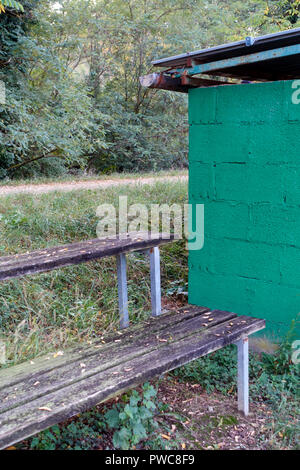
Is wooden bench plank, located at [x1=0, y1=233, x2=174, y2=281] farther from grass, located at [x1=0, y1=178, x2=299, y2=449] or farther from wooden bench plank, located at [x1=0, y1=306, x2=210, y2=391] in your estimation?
grass, located at [x1=0, y1=178, x2=299, y2=449]

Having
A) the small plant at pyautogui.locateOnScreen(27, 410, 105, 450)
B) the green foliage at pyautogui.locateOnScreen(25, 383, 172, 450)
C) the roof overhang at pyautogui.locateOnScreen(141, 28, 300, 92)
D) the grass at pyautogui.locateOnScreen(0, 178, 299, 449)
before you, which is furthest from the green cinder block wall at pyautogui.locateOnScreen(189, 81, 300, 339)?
the small plant at pyautogui.locateOnScreen(27, 410, 105, 450)

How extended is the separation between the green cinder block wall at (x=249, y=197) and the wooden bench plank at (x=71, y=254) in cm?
51

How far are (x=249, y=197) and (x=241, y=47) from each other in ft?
3.62

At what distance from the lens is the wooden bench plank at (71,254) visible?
298cm

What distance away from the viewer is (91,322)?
4.19 meters

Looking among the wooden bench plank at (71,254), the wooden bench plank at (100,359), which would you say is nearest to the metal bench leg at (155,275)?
the wooden bench plank at (71,254)

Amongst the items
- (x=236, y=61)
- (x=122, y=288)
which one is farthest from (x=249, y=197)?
(x=122, y=288)

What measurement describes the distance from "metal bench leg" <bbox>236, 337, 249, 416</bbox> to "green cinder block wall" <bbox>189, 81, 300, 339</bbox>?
2.39ft

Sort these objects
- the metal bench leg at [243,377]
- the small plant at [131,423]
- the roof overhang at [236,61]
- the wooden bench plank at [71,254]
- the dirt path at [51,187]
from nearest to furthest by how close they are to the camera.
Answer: the small plant at [131,423], the wooden bench plank at [71,254], the metal bench leg at [243,377], the roof overhang at [236,61], the dirt path at [51,187]

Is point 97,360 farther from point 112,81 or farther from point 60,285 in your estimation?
point 112,81

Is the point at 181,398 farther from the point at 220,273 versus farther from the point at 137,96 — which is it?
the point at 137,96

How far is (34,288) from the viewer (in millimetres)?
4562

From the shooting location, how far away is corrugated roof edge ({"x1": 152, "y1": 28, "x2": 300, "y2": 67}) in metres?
3.12

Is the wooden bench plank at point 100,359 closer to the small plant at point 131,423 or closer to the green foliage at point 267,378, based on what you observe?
the small plant at point 131,423
